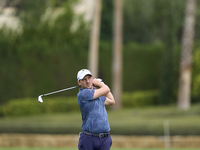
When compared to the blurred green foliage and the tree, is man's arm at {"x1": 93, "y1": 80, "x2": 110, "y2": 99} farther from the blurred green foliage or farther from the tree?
the tree

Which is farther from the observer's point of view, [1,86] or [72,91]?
[72,91]

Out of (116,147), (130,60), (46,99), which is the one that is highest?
(130,60)

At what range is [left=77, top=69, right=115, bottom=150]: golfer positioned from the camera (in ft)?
21.8

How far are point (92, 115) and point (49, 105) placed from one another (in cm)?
1855

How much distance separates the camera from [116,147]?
16.2 meters

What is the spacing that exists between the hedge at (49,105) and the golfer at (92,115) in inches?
689

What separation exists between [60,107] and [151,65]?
23.8ft

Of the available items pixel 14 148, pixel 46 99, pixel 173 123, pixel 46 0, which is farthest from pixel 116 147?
pixel 46 0

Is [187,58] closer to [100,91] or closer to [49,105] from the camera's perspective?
[49,105]

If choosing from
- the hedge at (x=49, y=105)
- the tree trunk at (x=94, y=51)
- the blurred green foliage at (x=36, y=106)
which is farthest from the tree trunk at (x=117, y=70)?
the blurred green foliage at (x=36, y=106)

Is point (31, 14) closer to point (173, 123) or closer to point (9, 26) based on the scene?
point (9, 26)

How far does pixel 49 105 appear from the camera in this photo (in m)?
25.0

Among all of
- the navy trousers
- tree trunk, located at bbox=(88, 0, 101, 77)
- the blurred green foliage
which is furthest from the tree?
the navy trousers

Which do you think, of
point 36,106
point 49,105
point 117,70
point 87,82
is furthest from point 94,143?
point 117,70
